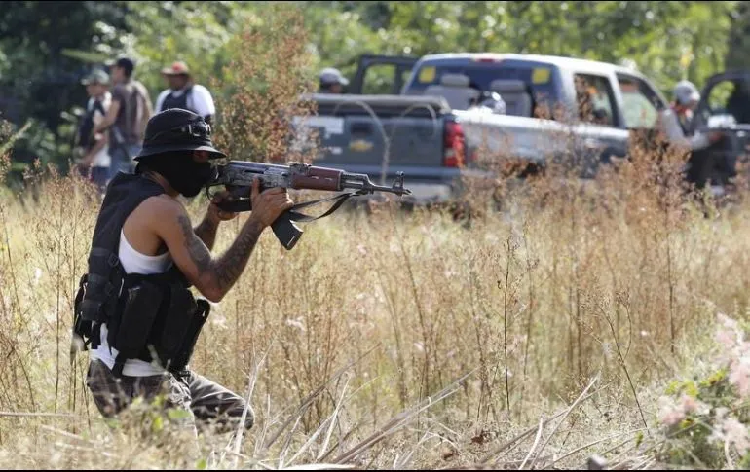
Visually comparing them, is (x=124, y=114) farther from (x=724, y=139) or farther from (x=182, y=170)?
(x=182, y=170)

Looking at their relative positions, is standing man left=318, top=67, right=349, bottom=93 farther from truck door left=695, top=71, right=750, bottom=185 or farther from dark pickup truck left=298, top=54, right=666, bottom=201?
truck door left=695, top=71, right=750, bottom=185

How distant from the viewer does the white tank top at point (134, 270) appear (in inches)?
178

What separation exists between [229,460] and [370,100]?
7206 millimetres

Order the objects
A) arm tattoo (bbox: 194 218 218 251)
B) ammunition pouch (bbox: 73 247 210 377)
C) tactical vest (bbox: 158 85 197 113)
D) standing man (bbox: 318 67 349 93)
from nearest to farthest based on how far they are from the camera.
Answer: ammunition pouch (bbox: 73 247 210 377), arm tattoo (bbox: 194 218 218 251), tactical vest (bbox: 158 85 197 113), standing man (bbox: 318 67 349 93)

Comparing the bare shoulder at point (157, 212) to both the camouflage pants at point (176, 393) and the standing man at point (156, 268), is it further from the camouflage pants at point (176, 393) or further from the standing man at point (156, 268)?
the camouflage pants at point (176, 393)

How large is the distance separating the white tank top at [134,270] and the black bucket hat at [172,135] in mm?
309

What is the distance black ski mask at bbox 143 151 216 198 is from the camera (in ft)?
15.2

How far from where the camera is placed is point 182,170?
4664 millimetres

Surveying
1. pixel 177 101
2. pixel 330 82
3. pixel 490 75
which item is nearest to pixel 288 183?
pixel 177 101

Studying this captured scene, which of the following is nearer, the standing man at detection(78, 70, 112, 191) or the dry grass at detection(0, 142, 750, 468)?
the dry grass at detection(0, 142, 750, 468)

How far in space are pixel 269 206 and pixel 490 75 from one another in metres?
7.85

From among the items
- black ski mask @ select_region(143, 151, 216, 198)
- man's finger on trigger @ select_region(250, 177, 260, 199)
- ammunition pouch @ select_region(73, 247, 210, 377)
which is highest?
black ski mask @ select_region(143, 151, 216, 198)

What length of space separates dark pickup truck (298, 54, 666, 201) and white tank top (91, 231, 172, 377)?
17.2ft

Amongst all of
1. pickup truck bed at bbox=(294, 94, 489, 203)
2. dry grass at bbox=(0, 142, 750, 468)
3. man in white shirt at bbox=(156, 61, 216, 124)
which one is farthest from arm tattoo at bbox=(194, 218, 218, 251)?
pickup truck bed at bbox=(294, 94, 489, 203)
